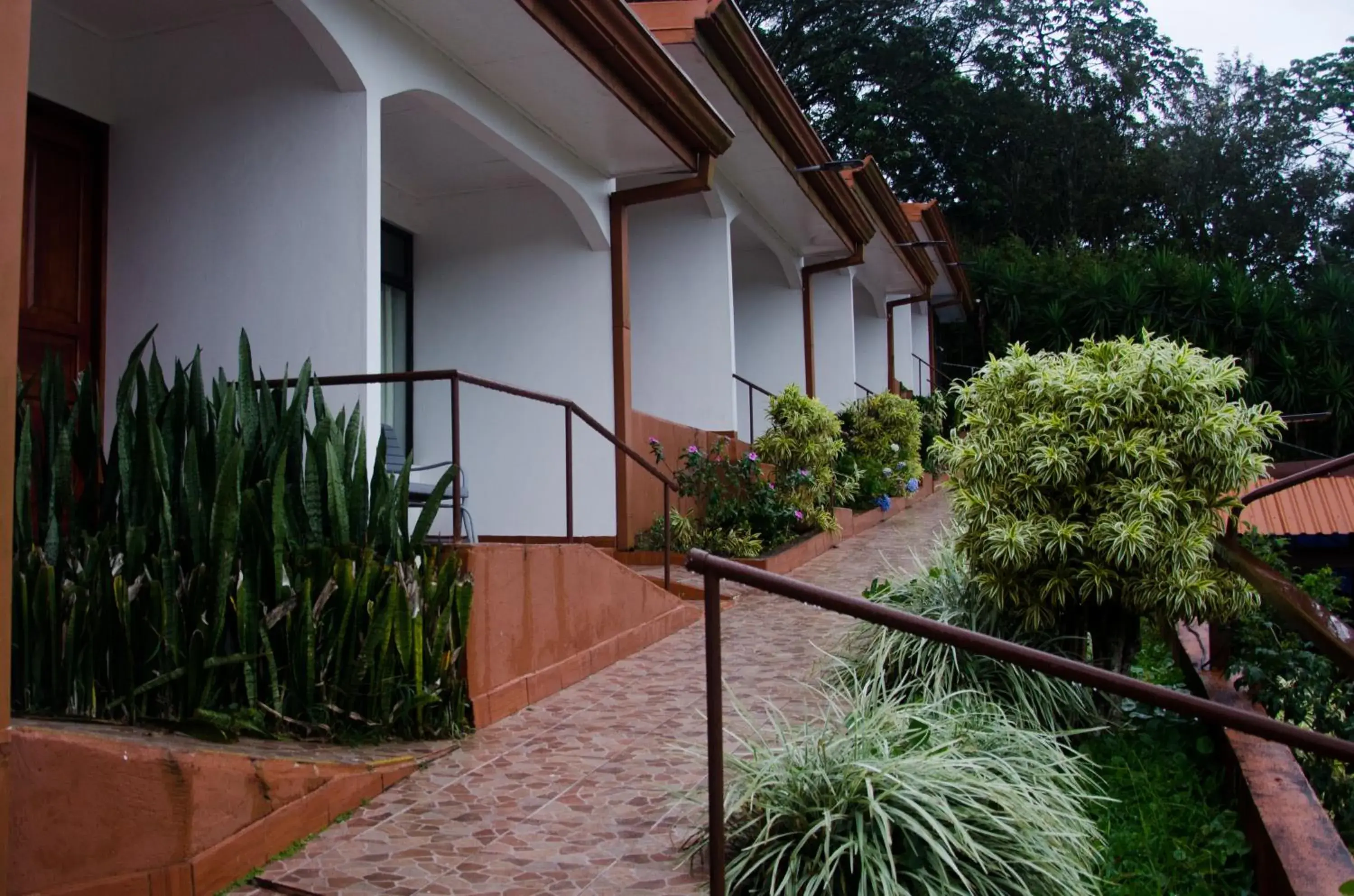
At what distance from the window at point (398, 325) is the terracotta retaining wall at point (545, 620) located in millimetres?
2814

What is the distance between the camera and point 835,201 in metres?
12.7

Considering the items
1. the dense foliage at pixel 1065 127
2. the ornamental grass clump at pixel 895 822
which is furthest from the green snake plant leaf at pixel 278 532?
the dense foliage at pixel 1065 127

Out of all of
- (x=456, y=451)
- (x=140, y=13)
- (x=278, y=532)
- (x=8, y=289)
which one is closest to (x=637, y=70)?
(x=140, y=13)

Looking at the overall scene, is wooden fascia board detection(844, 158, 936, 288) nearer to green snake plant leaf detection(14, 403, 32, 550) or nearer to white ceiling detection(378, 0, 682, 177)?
white ceiling detection(378, 0, 682, 177)

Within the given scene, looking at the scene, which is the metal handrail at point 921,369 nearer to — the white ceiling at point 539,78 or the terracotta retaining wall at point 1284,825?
the white ceiling at point 539,78

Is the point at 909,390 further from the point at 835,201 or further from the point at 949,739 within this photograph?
the point at 949,739

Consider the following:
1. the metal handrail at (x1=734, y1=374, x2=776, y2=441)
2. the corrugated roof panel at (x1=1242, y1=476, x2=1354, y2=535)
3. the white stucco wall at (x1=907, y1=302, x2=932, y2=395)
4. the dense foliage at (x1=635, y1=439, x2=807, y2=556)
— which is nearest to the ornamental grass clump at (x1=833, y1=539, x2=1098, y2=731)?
the dense foliage at (x1=635, y1=439, x2=807, y2=556)

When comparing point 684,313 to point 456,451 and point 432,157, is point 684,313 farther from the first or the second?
point 456,451

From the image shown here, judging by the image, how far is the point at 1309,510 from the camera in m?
9.73

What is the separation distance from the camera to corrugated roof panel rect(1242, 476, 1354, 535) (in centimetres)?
944

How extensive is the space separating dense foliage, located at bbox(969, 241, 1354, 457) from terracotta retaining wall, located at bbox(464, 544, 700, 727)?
17541mm

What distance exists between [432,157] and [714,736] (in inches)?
255

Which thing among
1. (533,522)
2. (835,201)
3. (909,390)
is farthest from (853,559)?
(909,390)

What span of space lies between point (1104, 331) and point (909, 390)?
20.0 ft
